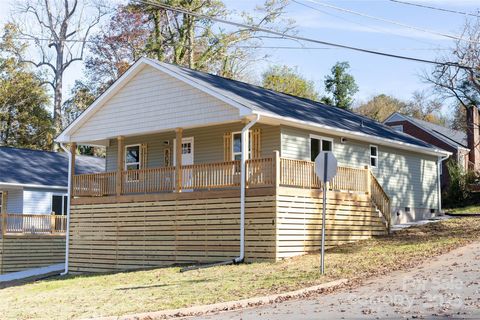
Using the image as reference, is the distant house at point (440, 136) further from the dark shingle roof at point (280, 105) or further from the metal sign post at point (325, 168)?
the metal sign post at point (325, 168)

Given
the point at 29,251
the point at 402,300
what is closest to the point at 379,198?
the point at 402,300

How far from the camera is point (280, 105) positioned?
78.7ft

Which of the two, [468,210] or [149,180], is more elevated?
[149,180]

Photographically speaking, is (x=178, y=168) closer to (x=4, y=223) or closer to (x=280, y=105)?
(x=280, y=105)

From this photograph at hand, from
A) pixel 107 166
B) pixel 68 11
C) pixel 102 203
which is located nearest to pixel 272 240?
pixel 102 203

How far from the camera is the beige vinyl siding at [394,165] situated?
23.6m

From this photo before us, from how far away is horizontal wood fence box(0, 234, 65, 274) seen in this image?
3146cm

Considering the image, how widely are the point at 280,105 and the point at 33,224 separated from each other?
14.8m

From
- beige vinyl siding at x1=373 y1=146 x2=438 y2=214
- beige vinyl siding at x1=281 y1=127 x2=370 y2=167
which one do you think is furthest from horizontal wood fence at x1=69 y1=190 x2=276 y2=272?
beige vinyl siding at x1=373 y1=146 x2=438 y2=214

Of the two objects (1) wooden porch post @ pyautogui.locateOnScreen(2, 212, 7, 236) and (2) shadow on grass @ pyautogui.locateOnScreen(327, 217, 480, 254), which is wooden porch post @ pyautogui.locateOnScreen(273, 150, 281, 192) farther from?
(1) wooden porch post @ pyautogui.locateOnScreen(2, 212, 7, 236)

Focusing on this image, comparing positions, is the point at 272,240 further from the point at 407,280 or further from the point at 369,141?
the point at 369,141

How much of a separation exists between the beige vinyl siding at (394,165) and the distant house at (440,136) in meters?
12.1

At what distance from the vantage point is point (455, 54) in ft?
100

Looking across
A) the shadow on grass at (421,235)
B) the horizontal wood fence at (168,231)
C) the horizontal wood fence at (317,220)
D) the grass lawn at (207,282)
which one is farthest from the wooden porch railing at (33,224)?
the shadow on grass at (421,235)
